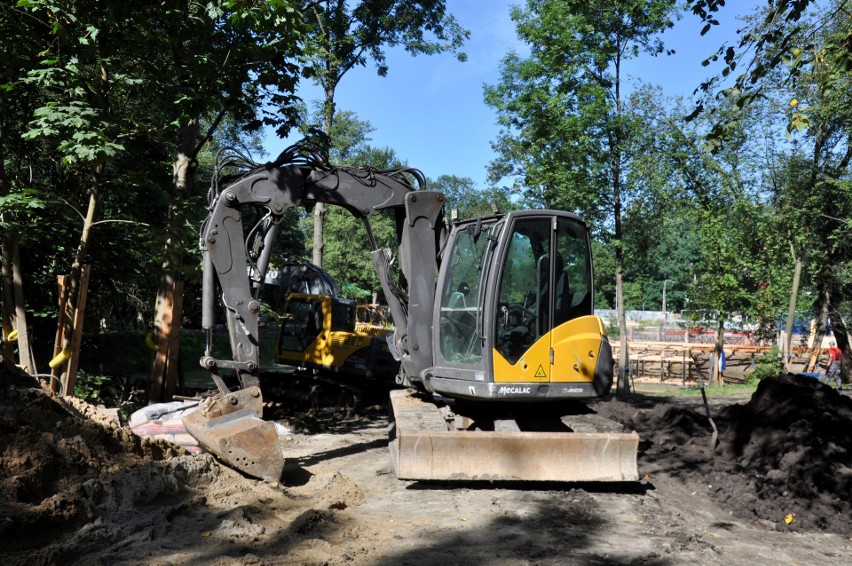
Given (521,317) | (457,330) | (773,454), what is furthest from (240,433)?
(773,454)

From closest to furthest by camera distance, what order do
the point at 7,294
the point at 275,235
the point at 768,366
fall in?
the point at 275,235, the point at 7,294, the point at 768,366

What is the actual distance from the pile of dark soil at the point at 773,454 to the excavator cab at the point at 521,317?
68.4 inches

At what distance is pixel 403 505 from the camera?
7.25 m

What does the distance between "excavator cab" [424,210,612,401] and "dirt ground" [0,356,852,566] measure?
1160 millimetres

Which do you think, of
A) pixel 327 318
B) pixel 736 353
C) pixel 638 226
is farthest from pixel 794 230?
pixel 327 318

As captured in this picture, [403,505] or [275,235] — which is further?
[275,235]

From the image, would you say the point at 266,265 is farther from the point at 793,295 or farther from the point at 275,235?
the point at 793,295

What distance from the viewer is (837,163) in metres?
24.1

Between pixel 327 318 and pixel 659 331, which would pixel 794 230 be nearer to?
pixel 327 318

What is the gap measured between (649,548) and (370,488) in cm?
316

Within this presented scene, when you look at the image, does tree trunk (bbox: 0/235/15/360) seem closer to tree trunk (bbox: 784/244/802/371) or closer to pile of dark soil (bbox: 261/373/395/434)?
pile of dark soil (bbox: 261/373/395/434)

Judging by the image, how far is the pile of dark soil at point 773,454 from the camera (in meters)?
7.05

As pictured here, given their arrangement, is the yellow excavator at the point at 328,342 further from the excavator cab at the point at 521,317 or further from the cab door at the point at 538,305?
the cab door at the point at 538,305

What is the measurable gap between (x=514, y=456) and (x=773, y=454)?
311 cm
